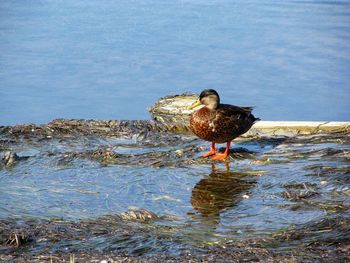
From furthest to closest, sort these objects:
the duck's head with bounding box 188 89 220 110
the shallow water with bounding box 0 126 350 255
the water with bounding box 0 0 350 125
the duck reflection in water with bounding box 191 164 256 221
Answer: the water with bounding box 0 0 350 125, the duck's head with bounding box 188 89 220 110, the duck reflection in water with bounding box 191 164 256 221, the shallow water with bounding box 0 126 350 255

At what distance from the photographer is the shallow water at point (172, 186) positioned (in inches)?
191

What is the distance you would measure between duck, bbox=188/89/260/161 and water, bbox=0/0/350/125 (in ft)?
6.80

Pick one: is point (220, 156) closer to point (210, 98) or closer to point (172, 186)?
point (210, 98)

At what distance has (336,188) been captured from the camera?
18.6ft

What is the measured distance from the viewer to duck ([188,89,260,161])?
6688 millimetres

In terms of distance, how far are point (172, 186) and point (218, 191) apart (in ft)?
1.23

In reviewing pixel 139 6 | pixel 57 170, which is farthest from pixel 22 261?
pixel 139 6

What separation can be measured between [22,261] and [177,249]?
3.03 feet

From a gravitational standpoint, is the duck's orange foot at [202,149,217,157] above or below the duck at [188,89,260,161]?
below

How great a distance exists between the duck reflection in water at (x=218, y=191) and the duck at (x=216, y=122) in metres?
0.36

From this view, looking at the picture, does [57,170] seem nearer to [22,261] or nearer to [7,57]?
[22,261]

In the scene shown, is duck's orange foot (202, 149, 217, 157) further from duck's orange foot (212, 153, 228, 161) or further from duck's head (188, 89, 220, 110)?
duck's head (188, 89, 220, 110)

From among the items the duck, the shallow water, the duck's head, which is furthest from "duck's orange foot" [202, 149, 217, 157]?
the duck's head

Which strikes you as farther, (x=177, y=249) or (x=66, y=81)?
(x=66, y=81)
